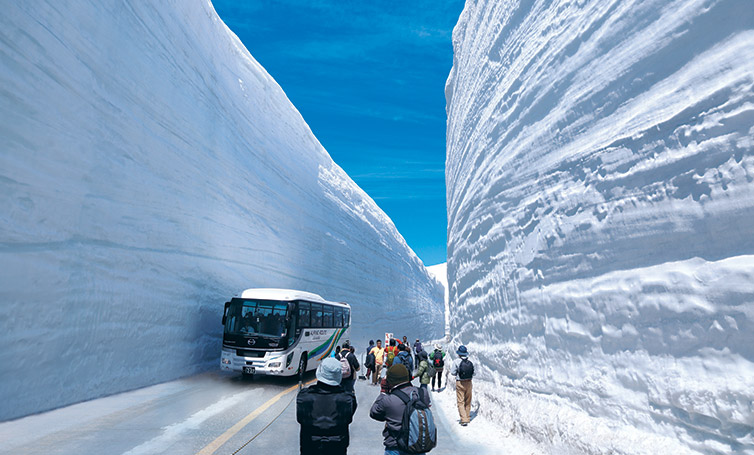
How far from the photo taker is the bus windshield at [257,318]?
1204cm

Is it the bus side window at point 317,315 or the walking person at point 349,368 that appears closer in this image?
the walking person at point 349,368

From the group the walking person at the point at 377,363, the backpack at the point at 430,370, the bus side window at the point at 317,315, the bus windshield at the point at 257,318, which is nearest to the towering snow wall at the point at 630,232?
the backpack at the point at 430,370

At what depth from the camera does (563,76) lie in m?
6.39

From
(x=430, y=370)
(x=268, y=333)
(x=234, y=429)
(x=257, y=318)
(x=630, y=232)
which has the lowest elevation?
(x=234, y=429)

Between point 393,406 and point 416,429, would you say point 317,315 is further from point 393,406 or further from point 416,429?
point 416,429

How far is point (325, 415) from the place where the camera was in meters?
3.38

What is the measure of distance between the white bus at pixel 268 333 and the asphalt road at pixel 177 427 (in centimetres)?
165

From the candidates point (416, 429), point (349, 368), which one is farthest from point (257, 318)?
point (416, 429)

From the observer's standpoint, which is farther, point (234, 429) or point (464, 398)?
point (464, 398)

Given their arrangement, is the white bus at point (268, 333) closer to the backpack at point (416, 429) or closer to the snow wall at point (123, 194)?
the snow wall at point (123, 194)

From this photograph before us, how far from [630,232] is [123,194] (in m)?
10.1

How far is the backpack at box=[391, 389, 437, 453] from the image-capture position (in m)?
3.46

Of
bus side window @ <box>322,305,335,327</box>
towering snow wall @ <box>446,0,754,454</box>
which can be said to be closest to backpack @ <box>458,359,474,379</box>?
towering snow wall @ <box>446,0,754,454</box>

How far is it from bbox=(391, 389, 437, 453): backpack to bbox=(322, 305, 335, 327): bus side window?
38.6 ft
